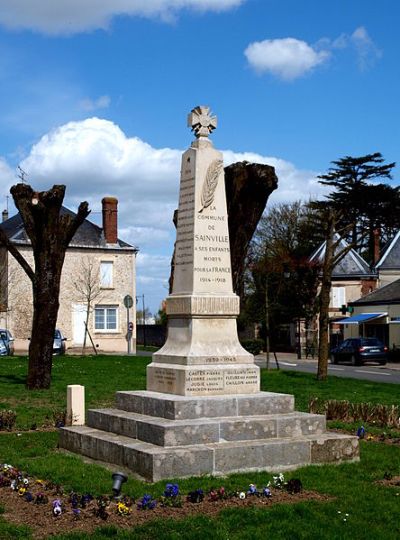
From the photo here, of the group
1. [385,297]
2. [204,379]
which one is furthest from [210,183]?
[385,297]

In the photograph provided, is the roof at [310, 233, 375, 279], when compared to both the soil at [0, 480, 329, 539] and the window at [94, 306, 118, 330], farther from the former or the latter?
the soil at [0, 480, 329, 539]

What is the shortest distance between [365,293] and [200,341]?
46.6 metres

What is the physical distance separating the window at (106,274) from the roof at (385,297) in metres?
15.6

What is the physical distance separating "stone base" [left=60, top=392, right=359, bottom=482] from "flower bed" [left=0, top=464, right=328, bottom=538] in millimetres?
648

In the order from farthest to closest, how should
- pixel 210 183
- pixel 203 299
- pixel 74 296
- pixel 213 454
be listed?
pixel 74 296 < pixel 210 183 < pixel 203 299 < pixel 213 454

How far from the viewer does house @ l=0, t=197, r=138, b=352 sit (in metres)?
46.0

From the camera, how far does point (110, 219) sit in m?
48.9

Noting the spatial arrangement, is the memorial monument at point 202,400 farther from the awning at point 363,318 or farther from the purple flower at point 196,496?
the awning at point 363,318

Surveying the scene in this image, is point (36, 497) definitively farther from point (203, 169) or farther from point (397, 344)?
Answer: point (397, 344)

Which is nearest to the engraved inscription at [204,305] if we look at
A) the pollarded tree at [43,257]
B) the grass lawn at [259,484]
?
the grass lawn at [259,484]

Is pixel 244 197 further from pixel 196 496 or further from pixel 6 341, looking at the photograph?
pixel 6 341

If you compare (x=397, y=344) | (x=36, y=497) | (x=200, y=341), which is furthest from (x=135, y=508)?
(x=397, y=344)

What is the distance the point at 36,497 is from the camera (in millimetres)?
8062

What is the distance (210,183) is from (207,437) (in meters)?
3.49
